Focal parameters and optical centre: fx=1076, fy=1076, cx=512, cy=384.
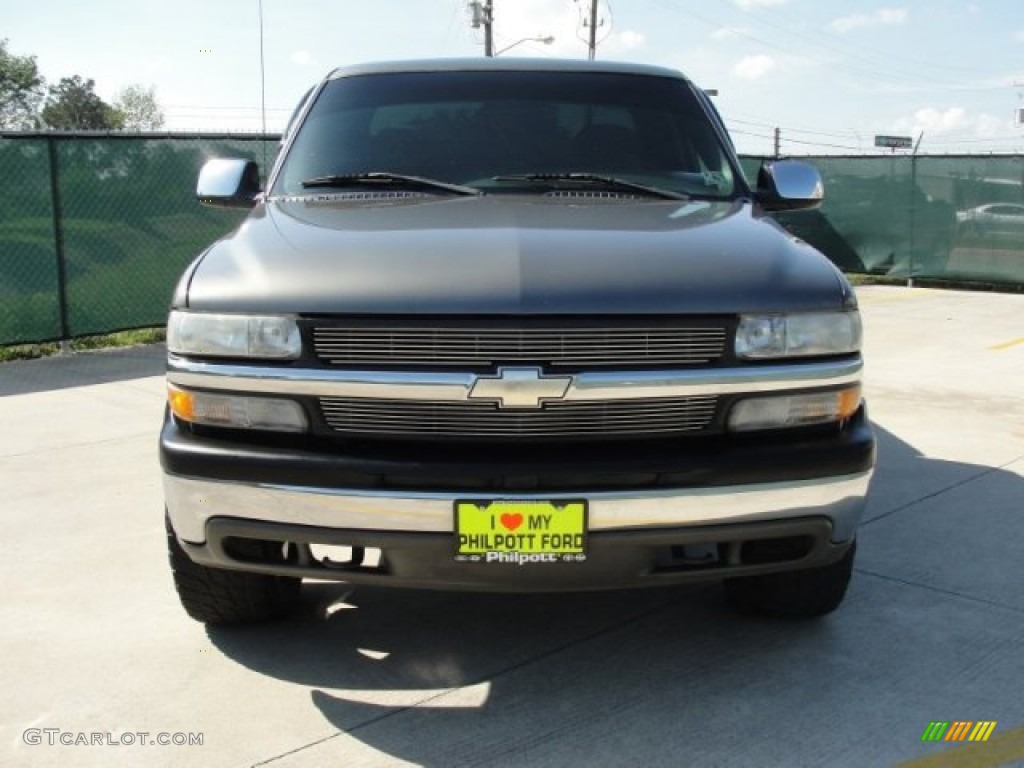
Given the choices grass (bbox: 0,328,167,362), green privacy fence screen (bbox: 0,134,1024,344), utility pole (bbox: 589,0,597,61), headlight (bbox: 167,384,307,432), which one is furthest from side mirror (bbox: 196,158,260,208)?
utility pole (bbox: 589,0,597,61)

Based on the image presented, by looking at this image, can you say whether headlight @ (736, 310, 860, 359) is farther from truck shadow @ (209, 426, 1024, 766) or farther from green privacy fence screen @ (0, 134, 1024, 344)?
green privacy fence screen @ (0, 134, 1024, 344)

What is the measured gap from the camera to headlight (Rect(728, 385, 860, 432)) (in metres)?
2.91

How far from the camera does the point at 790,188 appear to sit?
14.2ft

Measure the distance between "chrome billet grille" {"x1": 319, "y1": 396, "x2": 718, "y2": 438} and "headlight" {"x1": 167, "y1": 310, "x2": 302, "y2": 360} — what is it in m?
0.19

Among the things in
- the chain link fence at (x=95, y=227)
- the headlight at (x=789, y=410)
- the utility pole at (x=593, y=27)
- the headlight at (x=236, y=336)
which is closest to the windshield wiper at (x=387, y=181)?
the headlight at (x=236, y=336)

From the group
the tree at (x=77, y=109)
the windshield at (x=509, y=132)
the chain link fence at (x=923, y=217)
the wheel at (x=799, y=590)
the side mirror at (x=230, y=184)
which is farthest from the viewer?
the tree at (x=77, y=109)

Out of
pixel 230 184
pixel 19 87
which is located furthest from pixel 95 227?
pixel 19 87

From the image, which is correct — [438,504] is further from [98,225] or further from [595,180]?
[98,225]

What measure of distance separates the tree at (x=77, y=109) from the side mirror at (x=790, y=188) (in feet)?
303

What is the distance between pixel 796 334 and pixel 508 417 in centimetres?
84

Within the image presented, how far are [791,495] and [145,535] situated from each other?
2.93 meters

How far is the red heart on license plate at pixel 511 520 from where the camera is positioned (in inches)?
107

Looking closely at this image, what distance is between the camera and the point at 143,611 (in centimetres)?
382

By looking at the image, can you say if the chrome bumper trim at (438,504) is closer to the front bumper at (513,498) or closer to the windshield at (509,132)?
the front bumper at (513,498)
